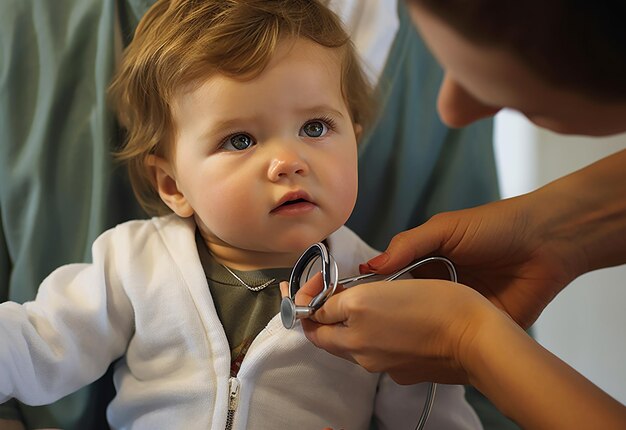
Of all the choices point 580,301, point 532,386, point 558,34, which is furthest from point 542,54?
point 580,301

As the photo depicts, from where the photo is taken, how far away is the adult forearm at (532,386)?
2.29 ft

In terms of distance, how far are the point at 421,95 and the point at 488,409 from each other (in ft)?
1.62

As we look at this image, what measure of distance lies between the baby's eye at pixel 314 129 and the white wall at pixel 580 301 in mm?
616

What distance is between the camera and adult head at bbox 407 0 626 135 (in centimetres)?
53

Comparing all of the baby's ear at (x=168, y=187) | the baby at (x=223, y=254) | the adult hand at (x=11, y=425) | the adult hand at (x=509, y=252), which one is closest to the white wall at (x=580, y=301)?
the adult hand at (x=509, y=252)

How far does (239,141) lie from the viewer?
93 cm

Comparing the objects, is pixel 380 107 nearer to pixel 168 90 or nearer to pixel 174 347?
pixel 168 90

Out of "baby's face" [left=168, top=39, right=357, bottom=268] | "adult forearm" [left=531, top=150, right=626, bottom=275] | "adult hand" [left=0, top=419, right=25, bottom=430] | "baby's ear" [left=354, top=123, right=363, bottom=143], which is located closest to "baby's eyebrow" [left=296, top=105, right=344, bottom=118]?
"baby's face" [left=168, top=39, right=357, bottom=268]

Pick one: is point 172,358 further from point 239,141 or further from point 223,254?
point 239,141

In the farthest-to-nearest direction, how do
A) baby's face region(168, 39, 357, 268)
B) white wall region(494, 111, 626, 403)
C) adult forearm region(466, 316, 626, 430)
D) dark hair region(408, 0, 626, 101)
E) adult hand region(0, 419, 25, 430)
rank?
white wall region(494, 111, 626, 403) < adult hand region(0, 419, 25, 430) < baby's face region(168, 39, 357, 268) < adult forearm region(466, 316, 626, 430) < dark hair region(408, 0, 626, 101)

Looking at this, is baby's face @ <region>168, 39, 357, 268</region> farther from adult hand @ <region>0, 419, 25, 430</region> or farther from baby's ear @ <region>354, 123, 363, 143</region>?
adult hand @ <region>0, 419, 25, 430</region>

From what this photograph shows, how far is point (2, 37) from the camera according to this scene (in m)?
1.15

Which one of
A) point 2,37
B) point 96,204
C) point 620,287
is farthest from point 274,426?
point 620,287

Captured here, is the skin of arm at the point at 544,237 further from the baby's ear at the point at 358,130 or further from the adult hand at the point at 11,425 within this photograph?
the adult hand at the point at 11,425
